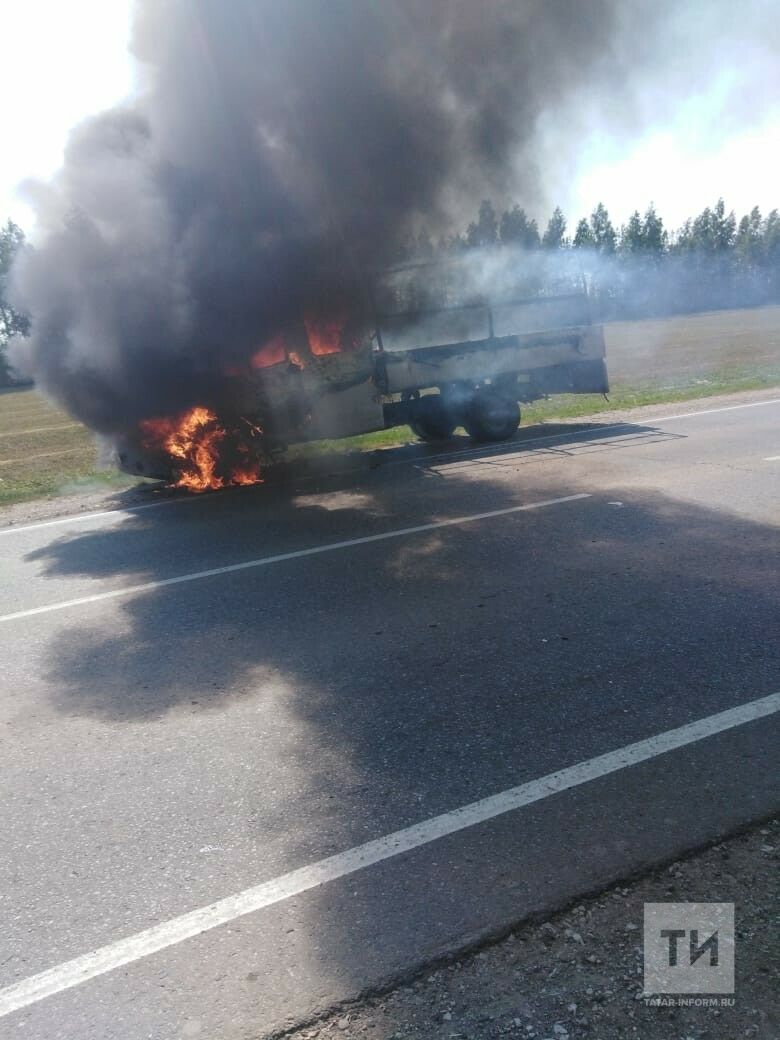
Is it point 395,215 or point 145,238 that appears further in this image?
point 395,215

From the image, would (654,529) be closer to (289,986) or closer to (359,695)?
(359,695)

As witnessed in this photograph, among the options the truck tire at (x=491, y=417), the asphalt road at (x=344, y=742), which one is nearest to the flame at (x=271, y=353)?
the truck tire at (x=491, y=417)

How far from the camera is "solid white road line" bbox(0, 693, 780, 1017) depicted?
8.57 feet

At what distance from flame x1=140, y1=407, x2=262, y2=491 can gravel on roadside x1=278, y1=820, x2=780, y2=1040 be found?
7820mm

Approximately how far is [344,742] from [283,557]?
3158 mm

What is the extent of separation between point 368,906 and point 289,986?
388 mm

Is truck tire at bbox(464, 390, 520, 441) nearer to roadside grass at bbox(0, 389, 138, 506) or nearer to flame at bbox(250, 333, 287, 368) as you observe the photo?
flame at bbox(250, 333, 287, 368)

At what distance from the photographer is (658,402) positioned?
14.9 meters

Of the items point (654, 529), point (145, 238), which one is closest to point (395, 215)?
point (145, 238)

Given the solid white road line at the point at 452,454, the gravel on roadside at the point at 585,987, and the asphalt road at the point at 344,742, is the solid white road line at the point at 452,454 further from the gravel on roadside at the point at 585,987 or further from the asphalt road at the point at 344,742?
the gravel on roadside at the point at 585,987

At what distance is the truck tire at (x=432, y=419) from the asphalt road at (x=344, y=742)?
14.1 feet

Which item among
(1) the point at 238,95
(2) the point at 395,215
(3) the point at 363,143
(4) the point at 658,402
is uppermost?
(1) the point at 238,95

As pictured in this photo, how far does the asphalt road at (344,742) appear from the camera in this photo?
8.80 ft

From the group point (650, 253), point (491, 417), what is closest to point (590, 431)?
point (491, 417)
